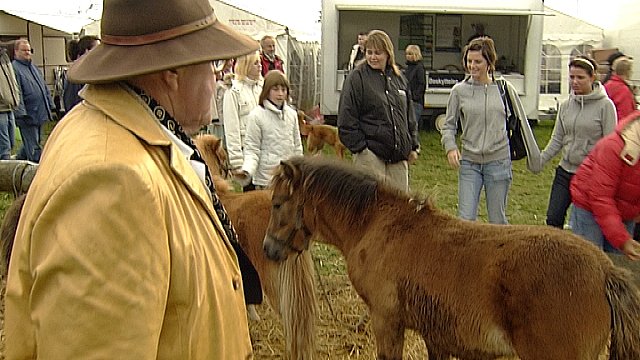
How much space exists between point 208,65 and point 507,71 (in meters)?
16.0

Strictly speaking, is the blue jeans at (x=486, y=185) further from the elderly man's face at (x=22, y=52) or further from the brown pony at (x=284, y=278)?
the elderly man's face at (x=22, y=52)

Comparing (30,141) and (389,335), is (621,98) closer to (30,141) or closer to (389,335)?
(389,335)

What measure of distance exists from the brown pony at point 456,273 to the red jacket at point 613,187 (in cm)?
93

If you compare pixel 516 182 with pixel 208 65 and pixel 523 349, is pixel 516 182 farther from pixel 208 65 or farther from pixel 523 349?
pixel 208 65

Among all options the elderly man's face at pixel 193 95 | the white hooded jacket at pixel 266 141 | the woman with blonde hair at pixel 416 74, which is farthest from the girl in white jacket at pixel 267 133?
the woman with blonde hair at pixel 416 74

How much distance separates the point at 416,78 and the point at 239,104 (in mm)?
7275

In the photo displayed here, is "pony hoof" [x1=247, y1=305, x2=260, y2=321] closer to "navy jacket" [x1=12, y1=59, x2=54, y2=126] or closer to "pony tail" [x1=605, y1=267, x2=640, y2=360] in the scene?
"pony tail" [x1=605, y1=267, x2=640, y2=360]

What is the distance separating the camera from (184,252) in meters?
1.44

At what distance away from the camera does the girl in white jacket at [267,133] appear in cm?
A: 593

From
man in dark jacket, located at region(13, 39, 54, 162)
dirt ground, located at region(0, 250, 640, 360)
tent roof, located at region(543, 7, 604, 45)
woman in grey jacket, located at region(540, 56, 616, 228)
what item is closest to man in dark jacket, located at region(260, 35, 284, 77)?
man in dark jacket, located at region(13, 39, 54, 162)

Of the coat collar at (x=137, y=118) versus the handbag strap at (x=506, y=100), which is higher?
the coat collar at (x=137, y=118)

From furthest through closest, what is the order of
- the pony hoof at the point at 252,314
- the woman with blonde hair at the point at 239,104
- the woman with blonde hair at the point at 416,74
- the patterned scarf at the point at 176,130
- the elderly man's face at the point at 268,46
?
the woman with blonde hair at the point at 416,74 < the elderly man's face at the point at 268,46 < the woman with blonde hair at the point at 239,104 < the pony hoof at the point at 252,314 < the patterned scarf at the point at 176,130

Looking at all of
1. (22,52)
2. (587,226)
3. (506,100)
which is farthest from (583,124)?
(22,52)

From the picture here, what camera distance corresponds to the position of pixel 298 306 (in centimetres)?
427
